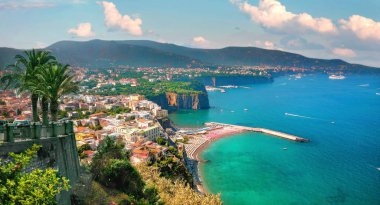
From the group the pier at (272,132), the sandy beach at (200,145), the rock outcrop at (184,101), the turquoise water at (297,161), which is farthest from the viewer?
the rock outcrop at (184,101)

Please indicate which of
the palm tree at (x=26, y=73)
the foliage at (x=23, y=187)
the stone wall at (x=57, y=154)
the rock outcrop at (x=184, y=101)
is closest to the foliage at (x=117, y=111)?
the rock outcrop at (x=184, y=101)

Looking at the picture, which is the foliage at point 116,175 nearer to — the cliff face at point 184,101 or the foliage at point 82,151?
Result: the foliage at point 82,151

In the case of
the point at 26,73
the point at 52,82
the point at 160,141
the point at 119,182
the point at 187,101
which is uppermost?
the point at 26,73

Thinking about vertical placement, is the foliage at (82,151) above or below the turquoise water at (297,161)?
above

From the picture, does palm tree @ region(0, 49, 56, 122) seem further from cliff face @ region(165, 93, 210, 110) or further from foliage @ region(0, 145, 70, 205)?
cliff face @ region(165, 93, 210, 110)

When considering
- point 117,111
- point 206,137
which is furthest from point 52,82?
point 117,111

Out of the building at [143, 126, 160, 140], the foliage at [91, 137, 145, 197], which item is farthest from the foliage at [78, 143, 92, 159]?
the building at [143, 126, 160, 140]

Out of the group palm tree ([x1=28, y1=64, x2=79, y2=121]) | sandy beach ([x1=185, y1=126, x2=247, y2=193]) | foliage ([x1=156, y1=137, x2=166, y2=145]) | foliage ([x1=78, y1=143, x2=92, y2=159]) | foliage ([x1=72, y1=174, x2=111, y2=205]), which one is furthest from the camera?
foliage ([x1=156, y1=137, x2=166, y2=145])

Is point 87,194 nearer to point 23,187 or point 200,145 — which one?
point 23,187
